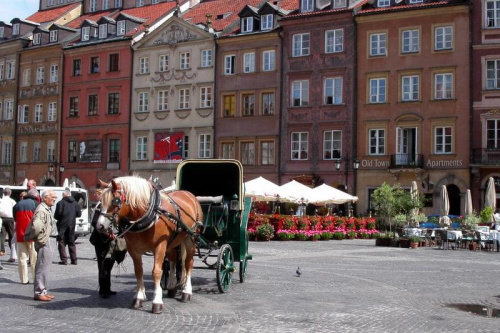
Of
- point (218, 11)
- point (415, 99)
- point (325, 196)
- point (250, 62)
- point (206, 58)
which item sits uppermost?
point (218, 11)

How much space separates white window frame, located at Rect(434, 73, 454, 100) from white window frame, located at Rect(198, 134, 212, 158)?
14.5 m

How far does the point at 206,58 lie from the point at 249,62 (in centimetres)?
321

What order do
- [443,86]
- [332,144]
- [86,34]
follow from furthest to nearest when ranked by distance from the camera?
[86,34] < [332,144] < [443,86]

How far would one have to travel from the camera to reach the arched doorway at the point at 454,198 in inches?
1469

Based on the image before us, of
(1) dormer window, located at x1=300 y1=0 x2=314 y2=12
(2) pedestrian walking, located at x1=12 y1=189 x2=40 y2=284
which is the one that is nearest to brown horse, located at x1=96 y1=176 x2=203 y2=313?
(2) pedestrian walking, located at x1=12 y1=189 x2=40 y2=284

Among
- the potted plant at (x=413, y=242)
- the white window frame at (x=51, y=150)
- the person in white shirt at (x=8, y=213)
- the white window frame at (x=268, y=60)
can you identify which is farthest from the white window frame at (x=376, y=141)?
the person in white shirt at (x=8, y=213)

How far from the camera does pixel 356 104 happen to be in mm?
40156

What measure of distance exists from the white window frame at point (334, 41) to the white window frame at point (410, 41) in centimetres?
350

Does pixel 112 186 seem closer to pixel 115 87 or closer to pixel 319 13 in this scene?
pixel 319 13

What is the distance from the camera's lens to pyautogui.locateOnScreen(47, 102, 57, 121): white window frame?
52.4 metres

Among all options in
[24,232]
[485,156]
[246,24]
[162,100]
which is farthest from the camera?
[162,100]

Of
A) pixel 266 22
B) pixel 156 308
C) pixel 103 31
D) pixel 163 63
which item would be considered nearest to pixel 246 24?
pixel 266 22

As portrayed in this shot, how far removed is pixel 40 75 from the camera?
53.3m

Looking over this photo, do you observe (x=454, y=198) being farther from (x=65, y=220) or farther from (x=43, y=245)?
(x=43, y=245)
